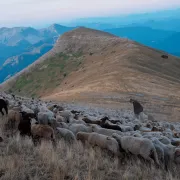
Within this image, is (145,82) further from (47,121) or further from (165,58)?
(47,121)

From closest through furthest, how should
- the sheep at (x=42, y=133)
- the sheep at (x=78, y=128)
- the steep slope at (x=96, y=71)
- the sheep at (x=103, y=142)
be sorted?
the sheep at (x=103, y=142) → the sheep at (x=42, y=133) → the sheep at (x=78, y=128) → the steep slope at (x=96, y=71)

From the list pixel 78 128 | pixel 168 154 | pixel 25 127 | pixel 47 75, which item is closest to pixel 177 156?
pixel 168 154

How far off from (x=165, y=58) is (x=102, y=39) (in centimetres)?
1856

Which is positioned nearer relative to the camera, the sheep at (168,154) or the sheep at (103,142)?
the sheep at (168,154)

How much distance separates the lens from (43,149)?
289 inches

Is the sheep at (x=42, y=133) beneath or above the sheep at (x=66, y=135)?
above

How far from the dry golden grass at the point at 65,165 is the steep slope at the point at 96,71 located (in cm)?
2120

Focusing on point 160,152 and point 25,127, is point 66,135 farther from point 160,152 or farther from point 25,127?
point 160,152

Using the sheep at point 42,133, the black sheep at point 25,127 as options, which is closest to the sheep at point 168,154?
the sheep at point 42,133

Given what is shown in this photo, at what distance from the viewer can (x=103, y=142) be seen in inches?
321

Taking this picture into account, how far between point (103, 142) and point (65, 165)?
2.14m

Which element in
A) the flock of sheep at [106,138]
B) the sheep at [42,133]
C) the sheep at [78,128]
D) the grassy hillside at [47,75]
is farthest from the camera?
the grassy hillside at [47,75]

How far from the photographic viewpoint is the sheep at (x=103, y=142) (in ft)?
25.8

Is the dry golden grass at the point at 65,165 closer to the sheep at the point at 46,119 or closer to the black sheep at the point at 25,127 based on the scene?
the black sheep at the point at 25,127
